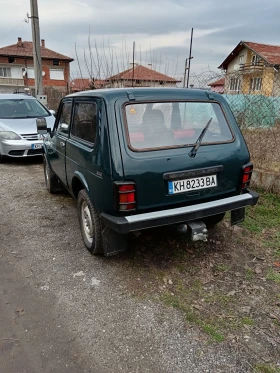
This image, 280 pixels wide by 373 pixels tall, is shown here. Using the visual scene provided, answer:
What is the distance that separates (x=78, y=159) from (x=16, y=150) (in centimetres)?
477

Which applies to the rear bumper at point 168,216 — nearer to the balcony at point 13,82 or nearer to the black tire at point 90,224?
the black tire at point 90,224

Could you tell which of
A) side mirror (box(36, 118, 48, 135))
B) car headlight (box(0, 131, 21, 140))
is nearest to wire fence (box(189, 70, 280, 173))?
side mirror (box(36, 118, 48, 135))

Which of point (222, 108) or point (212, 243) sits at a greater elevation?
point (222, 108)

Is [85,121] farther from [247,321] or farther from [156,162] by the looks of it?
[247,321]

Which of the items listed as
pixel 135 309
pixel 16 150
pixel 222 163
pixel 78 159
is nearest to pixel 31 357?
pixel 135 309

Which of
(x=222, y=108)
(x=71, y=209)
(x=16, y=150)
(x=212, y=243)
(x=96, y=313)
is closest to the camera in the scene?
(x=96, y=313)

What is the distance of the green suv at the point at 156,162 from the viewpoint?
2621 millimetres

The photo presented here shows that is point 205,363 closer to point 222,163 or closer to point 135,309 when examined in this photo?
point 135,309

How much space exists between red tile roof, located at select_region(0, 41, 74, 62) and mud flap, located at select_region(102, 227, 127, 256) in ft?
173

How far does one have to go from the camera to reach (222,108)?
3232 millimetres

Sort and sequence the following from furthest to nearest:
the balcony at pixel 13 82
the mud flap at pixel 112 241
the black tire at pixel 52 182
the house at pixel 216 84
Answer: the balcony at pixel 13 82, the house at pixel 216 84, the black tire at pixel 52 182, the mud flap at pixel 112 241

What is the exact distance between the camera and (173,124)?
9.77 feet

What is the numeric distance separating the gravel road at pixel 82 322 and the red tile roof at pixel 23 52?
171ft

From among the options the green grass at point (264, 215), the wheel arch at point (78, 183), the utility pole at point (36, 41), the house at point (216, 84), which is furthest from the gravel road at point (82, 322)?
the utility pole at point (36, 41)
